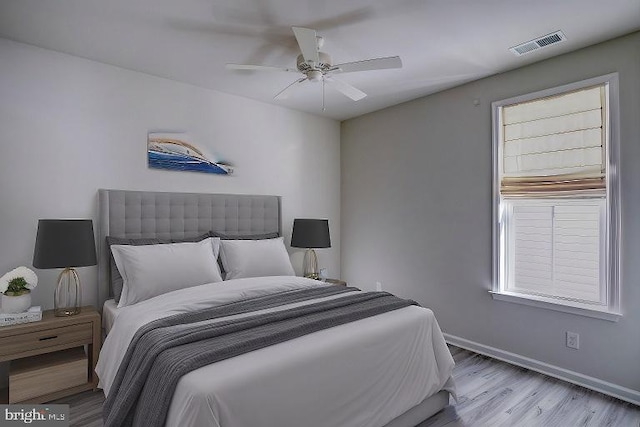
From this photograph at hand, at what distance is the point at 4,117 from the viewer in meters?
2.63

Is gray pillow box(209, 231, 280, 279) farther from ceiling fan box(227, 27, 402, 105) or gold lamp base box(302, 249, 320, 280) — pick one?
ceiling fan box(227, 27, 402, 105)

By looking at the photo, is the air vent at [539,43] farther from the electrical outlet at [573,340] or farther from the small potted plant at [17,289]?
the small potted plant at [17,289]

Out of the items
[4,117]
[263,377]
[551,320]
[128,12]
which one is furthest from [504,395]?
[4,117]

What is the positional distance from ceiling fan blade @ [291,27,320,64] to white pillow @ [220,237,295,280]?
186cm

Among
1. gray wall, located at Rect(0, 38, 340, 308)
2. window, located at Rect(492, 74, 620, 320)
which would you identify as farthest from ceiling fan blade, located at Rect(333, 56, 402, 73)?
gray wall, located at Rect(0, 38, 340, 308)

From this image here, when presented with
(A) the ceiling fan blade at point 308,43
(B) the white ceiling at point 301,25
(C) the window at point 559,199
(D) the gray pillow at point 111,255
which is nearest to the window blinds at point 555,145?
(C) the window at point 559,199

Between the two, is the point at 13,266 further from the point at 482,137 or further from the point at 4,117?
the point at 482,137

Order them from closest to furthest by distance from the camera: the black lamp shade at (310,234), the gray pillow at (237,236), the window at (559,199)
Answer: the window at (559,199), the gray pillow at (237,236), the black lamp shade at (310,234)

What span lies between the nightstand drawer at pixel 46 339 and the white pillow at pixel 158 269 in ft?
0.96

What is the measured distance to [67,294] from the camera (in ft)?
8.95

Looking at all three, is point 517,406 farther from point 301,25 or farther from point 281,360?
point 301,25

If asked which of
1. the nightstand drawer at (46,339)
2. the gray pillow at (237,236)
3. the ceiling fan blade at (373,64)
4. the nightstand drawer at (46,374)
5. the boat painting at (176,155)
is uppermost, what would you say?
the ceiling fan blade at (373,64)

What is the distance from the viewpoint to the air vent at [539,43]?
259cm

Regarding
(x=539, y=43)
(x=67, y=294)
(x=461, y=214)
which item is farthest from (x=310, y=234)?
(x=539, y=43)
